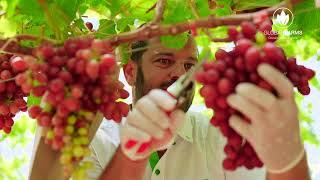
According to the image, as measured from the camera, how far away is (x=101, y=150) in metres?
2.29

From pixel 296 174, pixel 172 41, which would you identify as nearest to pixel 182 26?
pixel 172 41

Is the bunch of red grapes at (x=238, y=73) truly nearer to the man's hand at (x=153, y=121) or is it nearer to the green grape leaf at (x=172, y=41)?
the man's hand at (x=153, y=121)

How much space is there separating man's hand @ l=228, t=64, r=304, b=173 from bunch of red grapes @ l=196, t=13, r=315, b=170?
0.06 feet

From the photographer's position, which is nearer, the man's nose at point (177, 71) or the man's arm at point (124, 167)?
the man's arm at point (124, 167)

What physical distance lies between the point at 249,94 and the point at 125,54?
76cm

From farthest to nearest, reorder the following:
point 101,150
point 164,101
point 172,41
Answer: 1. point 101,150
2. point 172,41
3. point 164,101

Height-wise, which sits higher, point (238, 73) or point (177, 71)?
point (238, 73)

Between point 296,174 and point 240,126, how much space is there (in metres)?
0.29

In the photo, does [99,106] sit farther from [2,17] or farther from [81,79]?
[2,17]

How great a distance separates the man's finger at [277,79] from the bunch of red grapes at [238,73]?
0.02 meters

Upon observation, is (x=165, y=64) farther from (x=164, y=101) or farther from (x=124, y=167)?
(x=164, y=101)

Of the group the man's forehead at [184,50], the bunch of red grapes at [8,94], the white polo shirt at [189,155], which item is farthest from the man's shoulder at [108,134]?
the bunch of red grapes at [8,94]

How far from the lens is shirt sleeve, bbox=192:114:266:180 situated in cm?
224

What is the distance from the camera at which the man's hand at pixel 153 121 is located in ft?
3.88
